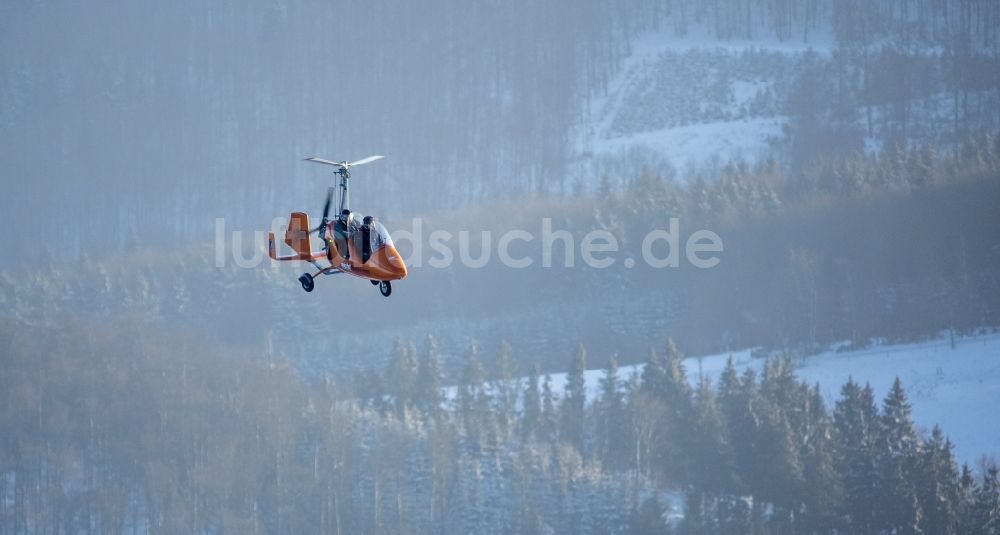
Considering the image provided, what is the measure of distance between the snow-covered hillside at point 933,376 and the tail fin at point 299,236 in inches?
2678

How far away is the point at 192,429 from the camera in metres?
128

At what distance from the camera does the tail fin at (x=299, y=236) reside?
6322 centimetres

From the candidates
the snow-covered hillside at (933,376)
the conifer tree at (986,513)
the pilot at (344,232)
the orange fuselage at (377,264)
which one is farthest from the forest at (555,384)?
the pilot at (344,232)

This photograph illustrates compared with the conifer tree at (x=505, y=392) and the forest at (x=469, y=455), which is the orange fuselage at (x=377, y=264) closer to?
the forest at (x=469, y=455)

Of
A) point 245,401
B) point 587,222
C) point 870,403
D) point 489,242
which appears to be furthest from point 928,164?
point 245,401

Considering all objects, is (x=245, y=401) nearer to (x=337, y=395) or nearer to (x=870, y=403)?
(x=337, y=395)

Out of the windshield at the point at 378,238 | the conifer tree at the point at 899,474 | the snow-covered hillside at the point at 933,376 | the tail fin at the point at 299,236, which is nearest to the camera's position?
the windshield at the point at 378,238

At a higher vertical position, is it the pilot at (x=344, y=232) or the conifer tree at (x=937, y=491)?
the pilot at (x=344, y=232)

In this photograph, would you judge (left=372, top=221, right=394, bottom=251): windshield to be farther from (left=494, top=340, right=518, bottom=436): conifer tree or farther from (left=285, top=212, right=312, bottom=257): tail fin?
(left=494, top=340, right=518, bottom=436): conifer tree

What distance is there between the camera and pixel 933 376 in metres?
129

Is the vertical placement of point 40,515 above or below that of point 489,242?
below

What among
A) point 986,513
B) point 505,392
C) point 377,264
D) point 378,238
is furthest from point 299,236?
point 505,392

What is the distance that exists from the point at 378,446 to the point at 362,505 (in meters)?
4.78

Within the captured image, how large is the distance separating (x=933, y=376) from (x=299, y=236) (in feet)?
255
